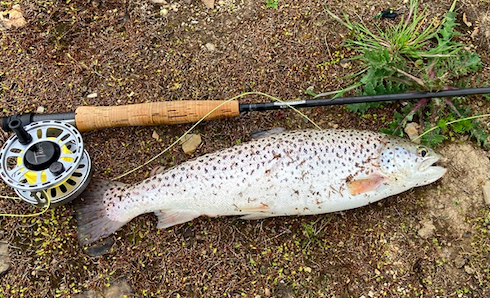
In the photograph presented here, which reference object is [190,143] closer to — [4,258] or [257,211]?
[257,211]

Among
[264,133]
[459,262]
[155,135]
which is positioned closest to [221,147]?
[264,133]

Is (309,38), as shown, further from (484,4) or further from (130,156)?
(130,156)

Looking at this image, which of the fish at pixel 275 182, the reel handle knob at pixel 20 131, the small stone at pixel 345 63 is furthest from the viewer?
the small stone at pixel 345 63

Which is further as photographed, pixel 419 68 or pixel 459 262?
pixel 419 68

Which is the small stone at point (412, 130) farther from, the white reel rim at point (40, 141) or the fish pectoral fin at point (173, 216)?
the white reel rim at point (40, 141)

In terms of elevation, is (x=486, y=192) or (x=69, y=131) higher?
(x=69, y=131)

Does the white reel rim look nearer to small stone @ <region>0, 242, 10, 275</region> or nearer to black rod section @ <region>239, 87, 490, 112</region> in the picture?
small stone @ <region>0, 242, 10, 275</region>

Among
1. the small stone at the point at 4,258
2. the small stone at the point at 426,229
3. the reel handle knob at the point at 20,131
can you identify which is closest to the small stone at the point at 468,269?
the small stone at the point at 426,229
